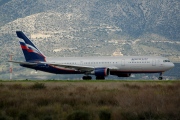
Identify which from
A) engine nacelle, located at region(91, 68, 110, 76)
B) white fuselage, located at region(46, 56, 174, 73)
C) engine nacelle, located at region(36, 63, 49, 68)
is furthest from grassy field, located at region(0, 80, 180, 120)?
engine nacelle, located at region(36, 63, 49, 68)

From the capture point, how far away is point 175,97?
34531mm

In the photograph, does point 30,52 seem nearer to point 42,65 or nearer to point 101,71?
point 42,65

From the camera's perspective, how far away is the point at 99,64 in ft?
241

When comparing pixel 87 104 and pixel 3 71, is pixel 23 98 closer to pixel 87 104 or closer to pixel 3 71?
pixel 87 104

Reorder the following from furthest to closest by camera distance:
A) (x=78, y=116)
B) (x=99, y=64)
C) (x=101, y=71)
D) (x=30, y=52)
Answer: (x=30, y=52) → (x=99, y=64) → (x=101, y=71) → (x=78, y=116)

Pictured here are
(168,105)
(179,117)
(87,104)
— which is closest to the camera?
(179,117)

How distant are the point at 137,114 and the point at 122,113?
2.63 feet

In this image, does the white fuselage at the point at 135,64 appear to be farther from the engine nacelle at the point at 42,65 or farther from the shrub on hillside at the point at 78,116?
the shrub on hillside at the point at 78,116

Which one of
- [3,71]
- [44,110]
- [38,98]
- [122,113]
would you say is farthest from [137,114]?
[3,71]

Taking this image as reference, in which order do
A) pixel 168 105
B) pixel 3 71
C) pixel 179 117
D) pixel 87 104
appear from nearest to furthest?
pixel 179 117, pixel 168 105, pixel 87 104, pixel 3 71

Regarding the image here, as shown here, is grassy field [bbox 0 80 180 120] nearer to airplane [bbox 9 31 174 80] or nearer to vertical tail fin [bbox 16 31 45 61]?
airplane [bbox 9 31 174 80]

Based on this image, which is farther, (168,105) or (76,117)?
(168,105)

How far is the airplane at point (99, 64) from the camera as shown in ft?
231

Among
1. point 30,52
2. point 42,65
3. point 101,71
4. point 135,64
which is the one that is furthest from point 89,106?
point 30,52
